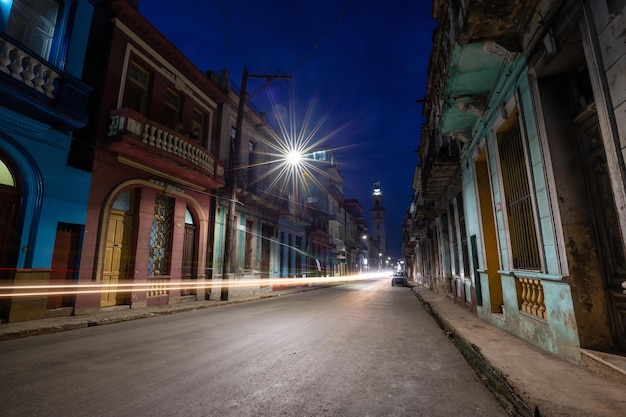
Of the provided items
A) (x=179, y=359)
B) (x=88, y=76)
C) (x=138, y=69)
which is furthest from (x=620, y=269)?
(x=138, y=69)

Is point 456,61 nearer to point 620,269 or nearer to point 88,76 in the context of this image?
point 620,269

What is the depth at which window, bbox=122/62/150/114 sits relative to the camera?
39.1 feet

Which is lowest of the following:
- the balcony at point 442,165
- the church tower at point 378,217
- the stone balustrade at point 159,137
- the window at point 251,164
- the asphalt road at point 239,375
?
the asphalt road at point 239,375

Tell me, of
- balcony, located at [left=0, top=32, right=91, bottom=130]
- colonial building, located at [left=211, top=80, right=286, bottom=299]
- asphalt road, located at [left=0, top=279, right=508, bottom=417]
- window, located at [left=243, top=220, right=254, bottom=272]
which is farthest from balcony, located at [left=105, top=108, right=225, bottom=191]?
asphalt road, located at [left=0, top=279, right=508, bottom=417]

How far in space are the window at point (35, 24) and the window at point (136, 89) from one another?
8.55ft

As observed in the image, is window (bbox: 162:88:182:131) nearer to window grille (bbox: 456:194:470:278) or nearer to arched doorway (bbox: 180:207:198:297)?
arched doorway (bbox: 180:207:198:297)

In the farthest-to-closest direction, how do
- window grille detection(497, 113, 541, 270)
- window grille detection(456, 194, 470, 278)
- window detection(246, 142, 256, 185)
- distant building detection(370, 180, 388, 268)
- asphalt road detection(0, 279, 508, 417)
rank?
distant building detection(370, 180, 388, 268), window detection(246, 142, 256, 185), window grille detection(456, 194, 470, 278), window grille detection(497, 113, 541, 270), asphalt road detection(0, 279, 508, 417)

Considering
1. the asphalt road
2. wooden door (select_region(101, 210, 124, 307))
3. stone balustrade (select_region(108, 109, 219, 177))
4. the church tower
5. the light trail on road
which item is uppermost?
the church tower

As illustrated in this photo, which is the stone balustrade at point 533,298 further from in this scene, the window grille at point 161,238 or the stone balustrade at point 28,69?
the stone balustrade at point 28,69

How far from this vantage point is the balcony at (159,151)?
10381 millimetres

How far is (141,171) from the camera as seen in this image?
11.9 m

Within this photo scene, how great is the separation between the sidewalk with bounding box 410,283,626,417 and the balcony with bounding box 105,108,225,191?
11375 mm

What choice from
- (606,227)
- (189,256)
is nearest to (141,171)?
(189,256)

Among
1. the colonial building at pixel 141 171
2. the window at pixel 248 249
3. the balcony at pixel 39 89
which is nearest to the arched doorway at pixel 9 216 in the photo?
the balcony at pixel 39 89
